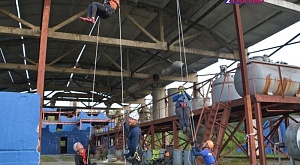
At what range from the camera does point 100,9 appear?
7.35 metres

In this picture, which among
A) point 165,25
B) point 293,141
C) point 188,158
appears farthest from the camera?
point 165,25

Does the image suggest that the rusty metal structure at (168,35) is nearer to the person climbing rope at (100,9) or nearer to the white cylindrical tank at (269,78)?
the white cylindrical tank at (269,78)

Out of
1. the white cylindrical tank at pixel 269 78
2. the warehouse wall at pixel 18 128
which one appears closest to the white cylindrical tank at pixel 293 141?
the white cylindrical tank at pixel 269 78

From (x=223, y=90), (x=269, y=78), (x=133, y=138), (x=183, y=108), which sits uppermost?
(x=269, y=78)

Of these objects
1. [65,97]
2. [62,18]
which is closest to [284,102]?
[62,18]

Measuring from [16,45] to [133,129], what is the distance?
51.4 ft

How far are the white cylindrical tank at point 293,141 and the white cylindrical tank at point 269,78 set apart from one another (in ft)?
3.95

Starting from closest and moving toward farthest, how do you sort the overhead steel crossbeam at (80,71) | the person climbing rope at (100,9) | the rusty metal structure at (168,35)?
1. the person climbing rope at (100,9)
2. the rusty metal structure at (168,35)
3. the overhead steel crossbeam at (80,71)

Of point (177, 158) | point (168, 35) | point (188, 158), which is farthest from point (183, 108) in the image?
point (168, 35)

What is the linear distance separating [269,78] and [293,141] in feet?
6.26

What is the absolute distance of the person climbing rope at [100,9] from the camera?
7.18m

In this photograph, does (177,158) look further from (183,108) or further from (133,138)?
(133,138)

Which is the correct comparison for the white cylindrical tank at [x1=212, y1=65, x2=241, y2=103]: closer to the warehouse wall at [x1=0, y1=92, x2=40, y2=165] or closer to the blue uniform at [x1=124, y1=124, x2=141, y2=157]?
the blue uniform at [x1=124, y1=124, x2=141, y2=157]

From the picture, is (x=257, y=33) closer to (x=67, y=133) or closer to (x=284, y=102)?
(x=284, y=102)
